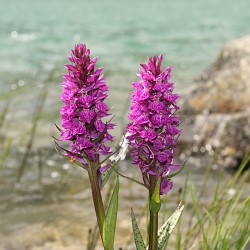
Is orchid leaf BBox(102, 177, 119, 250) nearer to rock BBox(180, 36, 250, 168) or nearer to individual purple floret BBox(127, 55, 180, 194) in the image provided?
individual purple floret BBox(127, 55, 180, 194)

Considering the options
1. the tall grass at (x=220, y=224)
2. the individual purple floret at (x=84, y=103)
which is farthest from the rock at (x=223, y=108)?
the individual purple floret at (x=84, y=103)

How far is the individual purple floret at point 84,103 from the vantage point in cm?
194

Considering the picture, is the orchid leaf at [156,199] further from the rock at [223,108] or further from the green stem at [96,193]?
the rock at [223,108]

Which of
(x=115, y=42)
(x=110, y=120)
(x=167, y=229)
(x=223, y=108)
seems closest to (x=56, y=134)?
(x=223, y=108)

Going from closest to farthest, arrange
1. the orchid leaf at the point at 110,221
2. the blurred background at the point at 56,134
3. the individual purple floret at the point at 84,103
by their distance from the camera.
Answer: the individual purple floret at the point at 84,103, the orchid leaf at the point at 110,221, the blurred background at the point at 56,134

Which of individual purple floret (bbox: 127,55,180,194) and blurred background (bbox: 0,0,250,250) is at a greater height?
blurred background (bbox: 0,0,250,250)

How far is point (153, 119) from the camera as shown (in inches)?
77.4

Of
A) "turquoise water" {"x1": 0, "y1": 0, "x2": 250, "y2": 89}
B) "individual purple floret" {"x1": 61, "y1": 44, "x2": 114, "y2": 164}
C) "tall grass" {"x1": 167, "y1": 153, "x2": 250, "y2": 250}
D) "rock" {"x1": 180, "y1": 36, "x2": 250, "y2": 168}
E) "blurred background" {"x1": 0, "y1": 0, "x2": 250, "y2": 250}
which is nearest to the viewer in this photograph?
"individual purple floret" {"x1": 61, "y1": 44, "x2": 114, "y2": 164}

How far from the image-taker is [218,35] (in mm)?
23312

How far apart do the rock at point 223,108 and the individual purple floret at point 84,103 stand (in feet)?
16.5

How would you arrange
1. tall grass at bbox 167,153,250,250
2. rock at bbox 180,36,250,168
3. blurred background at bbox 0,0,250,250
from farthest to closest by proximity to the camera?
rock at bbox 180,36,250,168, blurred background at bbox 0,0,250,250, tall grass at bbox 167,153,250,250

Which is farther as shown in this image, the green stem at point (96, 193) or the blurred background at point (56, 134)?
the blurred background at point (56, 134)

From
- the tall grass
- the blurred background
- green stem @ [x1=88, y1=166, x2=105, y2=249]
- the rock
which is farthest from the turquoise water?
green stem @ [x1=88, y1=166, x2=105, y2=249]

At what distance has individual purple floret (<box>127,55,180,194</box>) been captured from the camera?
77.5 inches
